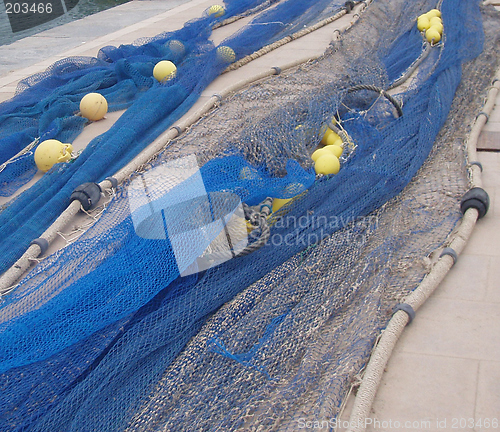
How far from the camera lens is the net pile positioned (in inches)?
80.4

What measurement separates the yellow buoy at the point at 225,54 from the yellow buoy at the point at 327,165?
89.6 inches

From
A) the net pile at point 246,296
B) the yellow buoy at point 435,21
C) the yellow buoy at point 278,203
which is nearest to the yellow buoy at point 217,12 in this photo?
the yellow buoy at point 435,21

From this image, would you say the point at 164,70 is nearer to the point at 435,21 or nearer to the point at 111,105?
the point at 111,105

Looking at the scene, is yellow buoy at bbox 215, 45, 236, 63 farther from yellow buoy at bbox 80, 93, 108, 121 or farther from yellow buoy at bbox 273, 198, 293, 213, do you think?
yellow buoy at bbox 273, 198, 293, 213

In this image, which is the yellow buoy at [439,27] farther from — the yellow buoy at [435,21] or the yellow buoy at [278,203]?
the yellow buoy at [278,203]

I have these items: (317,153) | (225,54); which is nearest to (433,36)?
(225,54)

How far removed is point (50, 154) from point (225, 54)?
223 cm

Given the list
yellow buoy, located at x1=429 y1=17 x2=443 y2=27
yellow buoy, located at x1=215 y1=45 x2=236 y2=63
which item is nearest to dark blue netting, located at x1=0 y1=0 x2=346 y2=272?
yellow buoy, located at x1=215 y1=45 x2=236 y2=63

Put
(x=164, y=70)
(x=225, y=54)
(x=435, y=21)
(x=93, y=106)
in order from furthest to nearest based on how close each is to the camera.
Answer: (x=435, y=21) → (x=225, y=54) → (x=164, y=70) → (x=93, y=106)

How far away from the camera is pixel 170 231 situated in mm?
2463

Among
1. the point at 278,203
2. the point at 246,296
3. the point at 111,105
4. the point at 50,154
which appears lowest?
the point at 246,296

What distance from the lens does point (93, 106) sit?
448 cm

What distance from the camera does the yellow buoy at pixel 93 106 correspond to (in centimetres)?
448

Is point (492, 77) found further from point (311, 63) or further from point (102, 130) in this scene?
point (102, 130)
